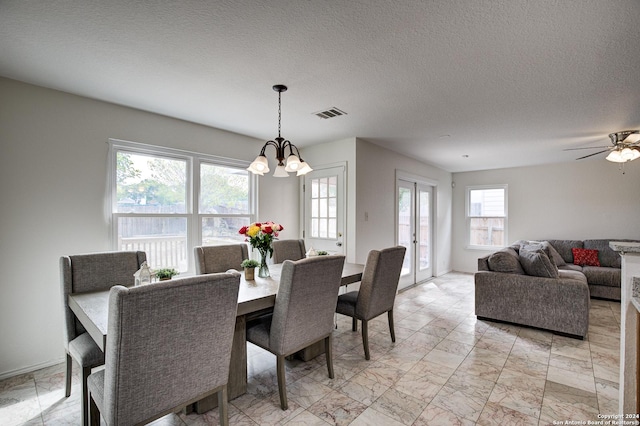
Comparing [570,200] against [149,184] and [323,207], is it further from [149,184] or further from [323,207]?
[149,184]

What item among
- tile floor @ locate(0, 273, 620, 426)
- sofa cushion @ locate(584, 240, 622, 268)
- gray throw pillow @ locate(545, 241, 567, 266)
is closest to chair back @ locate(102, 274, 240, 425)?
tile floor @ locate(0, 273, 620, 426)

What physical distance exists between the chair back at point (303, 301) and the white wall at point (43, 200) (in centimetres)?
213

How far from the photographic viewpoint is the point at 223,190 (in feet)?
13.2

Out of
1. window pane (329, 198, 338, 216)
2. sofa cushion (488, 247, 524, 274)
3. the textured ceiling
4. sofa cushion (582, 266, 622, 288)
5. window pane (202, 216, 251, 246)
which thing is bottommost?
sofa cushion (582, 266, 622, 288)

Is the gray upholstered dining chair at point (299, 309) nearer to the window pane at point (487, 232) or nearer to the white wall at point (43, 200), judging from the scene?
the white wall at point (43, 200)

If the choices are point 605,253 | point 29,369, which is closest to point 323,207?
point 29,369

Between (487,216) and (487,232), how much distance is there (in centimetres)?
35

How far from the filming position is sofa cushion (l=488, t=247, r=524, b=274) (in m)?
3.59

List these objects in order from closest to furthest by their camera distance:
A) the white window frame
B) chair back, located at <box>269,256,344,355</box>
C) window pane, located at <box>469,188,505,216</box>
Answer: chair back, located at <box>269,256,344,355</box>
the white window frame
window pane, located at <box>469,188,505,216</box>

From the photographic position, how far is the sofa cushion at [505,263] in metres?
3.59

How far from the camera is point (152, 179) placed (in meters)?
3.38

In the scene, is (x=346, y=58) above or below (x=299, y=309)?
above

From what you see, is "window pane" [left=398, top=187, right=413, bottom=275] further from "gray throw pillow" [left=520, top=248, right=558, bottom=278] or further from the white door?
"gray throw pillow" [left=520, top=248, right=558, bottom=278]

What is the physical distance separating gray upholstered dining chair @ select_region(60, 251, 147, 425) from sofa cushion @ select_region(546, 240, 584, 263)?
6616 millimetres
